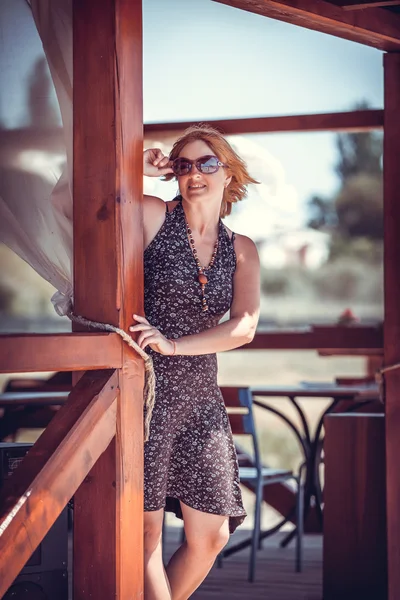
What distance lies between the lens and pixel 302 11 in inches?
126

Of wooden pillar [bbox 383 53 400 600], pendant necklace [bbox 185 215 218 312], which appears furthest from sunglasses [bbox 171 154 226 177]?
wooden pillar [bbox 383 53 400 600]

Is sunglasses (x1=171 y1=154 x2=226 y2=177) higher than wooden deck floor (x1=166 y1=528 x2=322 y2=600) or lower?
higher

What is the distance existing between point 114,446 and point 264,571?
2399mm

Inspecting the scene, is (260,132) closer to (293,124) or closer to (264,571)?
(293,124)

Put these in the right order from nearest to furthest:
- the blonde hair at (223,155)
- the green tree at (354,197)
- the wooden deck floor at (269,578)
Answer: the blonde hair at (223,155) < the wooden deck floor at (269,578) < the green tree at (354,197)

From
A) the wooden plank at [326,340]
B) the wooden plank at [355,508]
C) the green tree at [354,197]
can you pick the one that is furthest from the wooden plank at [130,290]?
the green tree at [354,197]

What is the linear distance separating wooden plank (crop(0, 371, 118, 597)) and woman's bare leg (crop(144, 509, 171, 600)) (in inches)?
15.2

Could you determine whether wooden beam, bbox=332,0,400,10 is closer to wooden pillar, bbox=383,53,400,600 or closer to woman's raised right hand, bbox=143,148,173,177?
wooden pillar, bbox=383,53,400,600

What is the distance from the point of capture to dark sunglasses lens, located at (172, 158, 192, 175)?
3004mm

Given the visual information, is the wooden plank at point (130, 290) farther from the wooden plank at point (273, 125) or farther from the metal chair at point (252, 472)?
the wooden plank at point (273, 125)

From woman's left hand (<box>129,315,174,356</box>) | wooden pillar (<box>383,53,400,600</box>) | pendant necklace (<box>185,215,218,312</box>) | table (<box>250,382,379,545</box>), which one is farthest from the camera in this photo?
table (<box>250,382,379,545</box>)

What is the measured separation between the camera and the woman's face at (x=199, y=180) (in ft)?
9.84

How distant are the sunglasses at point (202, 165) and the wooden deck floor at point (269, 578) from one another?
7.11 ft

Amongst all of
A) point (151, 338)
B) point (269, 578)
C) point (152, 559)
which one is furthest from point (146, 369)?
point (269, 578)
